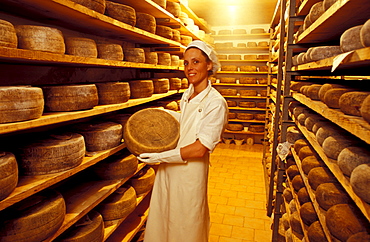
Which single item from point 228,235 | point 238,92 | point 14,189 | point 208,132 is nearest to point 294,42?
point 208,132

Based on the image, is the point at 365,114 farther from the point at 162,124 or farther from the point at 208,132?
the point at 162,124

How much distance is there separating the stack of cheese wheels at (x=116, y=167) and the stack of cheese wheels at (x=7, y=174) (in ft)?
3.35

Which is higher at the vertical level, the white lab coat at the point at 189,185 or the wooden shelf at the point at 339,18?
the wooden shelf at the point at 339,18

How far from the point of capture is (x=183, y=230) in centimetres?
213

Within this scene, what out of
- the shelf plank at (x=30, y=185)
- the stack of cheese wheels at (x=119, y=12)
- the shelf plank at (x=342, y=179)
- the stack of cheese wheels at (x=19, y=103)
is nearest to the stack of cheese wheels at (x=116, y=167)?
the shelf plank at (x=30, y=185)

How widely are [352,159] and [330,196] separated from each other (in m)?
0.42

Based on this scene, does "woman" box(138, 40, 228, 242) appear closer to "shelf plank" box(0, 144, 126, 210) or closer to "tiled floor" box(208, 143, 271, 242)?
"shelf plank" box(0, 144, 126, 210)

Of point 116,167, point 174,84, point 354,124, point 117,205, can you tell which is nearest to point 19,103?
point 116,167

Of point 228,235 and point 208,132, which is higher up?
point 208,132

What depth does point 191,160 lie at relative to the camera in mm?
2137

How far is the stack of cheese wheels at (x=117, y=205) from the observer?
224 centimetres

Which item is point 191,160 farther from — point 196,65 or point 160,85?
point 160,85

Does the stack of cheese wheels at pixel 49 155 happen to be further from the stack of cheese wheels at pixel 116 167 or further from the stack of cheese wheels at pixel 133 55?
the stack of cheese wheels at pixel 133 55

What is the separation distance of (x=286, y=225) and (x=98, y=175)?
1.71 m
